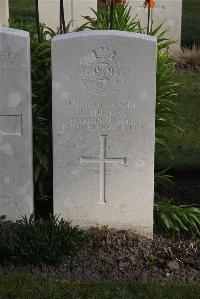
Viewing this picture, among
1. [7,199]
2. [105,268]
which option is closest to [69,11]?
[7,199]

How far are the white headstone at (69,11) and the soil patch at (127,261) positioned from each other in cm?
750

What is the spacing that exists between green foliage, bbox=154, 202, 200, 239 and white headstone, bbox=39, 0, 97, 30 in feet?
23.5

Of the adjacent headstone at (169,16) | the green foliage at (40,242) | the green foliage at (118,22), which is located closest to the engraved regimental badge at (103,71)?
the green foliage at (40,242)

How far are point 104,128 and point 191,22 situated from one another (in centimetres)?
1165

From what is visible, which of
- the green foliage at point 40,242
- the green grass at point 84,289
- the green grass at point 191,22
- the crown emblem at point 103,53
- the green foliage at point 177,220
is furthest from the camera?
the green grass at point 191,22

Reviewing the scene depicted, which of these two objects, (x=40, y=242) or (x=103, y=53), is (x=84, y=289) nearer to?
(x=40, y=242)

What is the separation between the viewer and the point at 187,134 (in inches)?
351

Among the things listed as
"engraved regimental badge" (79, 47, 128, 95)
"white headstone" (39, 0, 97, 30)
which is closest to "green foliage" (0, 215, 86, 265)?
"engraved regimental badge" (79, 47, 128, 95)

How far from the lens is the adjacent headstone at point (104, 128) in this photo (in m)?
5.74

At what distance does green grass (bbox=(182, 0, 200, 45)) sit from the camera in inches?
580

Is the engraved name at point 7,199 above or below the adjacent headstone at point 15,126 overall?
below

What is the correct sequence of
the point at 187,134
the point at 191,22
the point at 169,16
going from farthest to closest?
the point at 191,22 < the point at 169,16 < the point at 187,134

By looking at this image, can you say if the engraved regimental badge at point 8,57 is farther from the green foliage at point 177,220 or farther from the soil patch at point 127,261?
the green foliage at point 177,220

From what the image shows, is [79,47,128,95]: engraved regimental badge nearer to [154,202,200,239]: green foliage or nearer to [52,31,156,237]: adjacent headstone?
[52,31,156,237]: adjacent headstone
